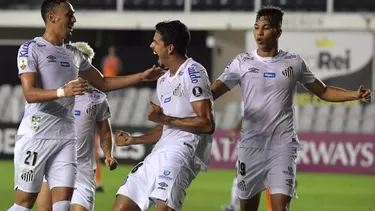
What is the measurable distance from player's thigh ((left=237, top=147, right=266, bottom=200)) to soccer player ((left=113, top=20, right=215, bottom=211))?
1.18 m

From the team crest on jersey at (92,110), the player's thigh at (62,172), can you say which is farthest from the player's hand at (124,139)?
the team crest on jersey at (92,110)

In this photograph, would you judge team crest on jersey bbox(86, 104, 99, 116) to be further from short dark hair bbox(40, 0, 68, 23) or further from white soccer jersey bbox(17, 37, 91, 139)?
short dark hair bbox(40, 0, 68, 23)

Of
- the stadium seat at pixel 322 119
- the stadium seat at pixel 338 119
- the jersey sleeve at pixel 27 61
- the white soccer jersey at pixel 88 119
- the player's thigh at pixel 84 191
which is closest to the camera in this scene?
the jersey sleeve at pixel 27 61

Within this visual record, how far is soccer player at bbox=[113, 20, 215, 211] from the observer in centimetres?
880

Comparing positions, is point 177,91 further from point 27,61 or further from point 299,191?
point 299,191

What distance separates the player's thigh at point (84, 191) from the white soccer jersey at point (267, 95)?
5.38ft

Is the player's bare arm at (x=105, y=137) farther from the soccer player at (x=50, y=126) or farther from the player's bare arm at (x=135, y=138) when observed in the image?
the player's bare arm at (x=135, y=138)

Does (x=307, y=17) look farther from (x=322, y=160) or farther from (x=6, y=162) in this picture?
(x=6, y=162)

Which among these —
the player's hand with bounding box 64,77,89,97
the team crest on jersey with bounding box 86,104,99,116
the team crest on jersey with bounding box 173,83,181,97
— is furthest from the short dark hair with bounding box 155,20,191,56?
the team crest on jersey with bounding box 86,104,99,116

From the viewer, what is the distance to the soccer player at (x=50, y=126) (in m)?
9.66

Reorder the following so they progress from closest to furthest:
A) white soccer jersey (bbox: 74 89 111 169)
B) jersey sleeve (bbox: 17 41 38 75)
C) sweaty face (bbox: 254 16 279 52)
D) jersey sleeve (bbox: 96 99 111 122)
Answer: jersey sleeve (bbox: 17 41 38 75) < sweaty face (bbox: 254 16 279 52) < white soccer jersey (bbox: 74 89 111 169) < jersey sleeve (bbox: 96 99 111 122)

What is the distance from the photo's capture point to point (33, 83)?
9.47 m

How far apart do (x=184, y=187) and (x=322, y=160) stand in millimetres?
15266

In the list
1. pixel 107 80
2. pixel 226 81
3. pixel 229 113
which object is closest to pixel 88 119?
pixel 107 80
